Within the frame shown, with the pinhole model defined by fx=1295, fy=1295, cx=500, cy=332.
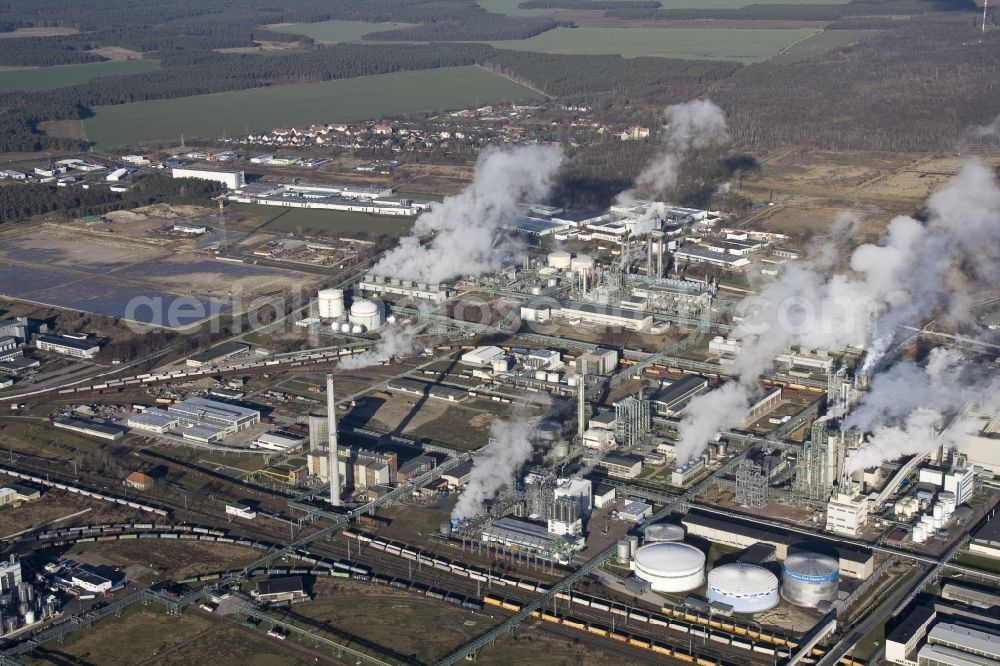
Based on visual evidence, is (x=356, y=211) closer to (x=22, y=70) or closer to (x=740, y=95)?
(x=740, y=95)

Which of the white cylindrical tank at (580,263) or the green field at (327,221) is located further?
the green field at (327,221)

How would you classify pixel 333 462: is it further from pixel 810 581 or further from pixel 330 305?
pixel 330 305

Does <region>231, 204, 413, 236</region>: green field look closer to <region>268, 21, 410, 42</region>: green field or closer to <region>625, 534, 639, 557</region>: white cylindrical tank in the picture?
<region>625, 534, 639, 557</region>: white cylindrical tank

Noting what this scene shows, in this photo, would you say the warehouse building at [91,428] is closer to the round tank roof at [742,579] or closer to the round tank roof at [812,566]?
the round tank roof at [742,579]

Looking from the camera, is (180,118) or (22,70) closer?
(180,118)

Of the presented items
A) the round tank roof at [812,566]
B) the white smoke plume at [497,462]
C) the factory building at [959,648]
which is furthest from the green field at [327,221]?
the factory building at [959,648]

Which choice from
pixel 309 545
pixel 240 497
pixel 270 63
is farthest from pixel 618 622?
pixel 270 63

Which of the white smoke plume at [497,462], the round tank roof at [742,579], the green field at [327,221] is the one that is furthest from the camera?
the green field at [327,221]
